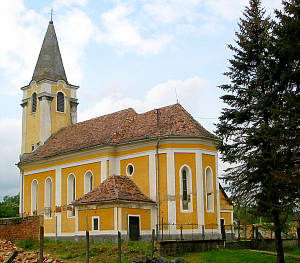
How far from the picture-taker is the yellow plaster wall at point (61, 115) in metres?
49.2

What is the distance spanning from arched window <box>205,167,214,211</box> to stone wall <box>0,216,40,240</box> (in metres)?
13.4

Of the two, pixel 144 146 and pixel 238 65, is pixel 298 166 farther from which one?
pixel 144 146

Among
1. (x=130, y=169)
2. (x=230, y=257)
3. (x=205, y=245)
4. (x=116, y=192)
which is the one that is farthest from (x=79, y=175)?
(x=230, y=257)

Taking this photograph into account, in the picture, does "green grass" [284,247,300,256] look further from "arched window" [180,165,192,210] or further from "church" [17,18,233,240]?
"arched window" [180,165,192,210]

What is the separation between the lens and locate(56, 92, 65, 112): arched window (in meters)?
49.8

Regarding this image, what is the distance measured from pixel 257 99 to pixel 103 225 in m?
15.2

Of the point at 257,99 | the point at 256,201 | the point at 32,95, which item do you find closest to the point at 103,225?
the point at 256,201

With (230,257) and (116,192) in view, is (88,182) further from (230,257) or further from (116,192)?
(230,257)

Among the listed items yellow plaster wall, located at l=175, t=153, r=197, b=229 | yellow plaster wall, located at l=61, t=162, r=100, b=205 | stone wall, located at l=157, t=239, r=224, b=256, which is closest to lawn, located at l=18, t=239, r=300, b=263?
stone wall, located at l=157, t=239, r=224, b=256

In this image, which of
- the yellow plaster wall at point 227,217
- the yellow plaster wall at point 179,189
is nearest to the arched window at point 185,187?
the yellow plaster wall at point 179,189

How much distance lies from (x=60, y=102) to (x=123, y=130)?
44.2 ft

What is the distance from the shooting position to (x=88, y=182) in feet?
131

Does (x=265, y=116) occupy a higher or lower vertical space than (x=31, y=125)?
lower

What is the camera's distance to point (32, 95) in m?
50.2
